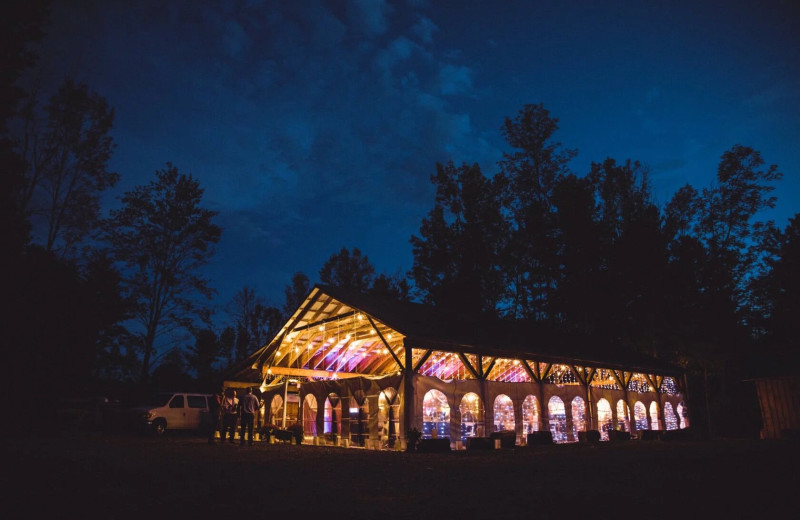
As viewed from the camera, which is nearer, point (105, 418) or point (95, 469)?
point (95, 469)

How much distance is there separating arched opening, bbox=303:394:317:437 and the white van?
210 inches

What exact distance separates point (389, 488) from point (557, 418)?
12260 mm

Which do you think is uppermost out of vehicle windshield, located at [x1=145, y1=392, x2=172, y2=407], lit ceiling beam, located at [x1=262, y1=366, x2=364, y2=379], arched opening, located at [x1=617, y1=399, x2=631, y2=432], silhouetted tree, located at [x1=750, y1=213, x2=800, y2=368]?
silhouetted tree, located at [x1=750, y1=213, x2=800, y2=368]

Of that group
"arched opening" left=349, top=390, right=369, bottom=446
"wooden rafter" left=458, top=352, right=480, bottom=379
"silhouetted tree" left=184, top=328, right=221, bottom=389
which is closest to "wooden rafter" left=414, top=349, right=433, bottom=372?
"wooden rafter" left=458, top=352, right=480, bottom=379

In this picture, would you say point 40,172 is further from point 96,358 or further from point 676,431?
point 676,431

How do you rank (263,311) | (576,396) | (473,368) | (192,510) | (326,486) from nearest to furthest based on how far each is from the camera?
(192,510) → (326,486) → (473,368) → (576,396) → (263,311)

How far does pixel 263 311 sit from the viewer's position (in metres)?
45.3

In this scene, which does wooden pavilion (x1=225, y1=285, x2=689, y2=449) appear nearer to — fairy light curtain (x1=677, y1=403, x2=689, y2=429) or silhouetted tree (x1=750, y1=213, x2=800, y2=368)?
fairy light curtain (x1=677, y1=403, x2=689, y2=429)

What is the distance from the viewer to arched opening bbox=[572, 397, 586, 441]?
1730 centimetres

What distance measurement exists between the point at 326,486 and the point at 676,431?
17.2 m

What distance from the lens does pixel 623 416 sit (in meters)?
19.3

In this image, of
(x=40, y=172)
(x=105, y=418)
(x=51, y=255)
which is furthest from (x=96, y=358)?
(x=40, y=172)

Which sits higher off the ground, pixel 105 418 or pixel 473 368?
pixel 473 368

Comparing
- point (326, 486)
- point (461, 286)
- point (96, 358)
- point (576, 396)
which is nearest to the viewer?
point (326, 486)
